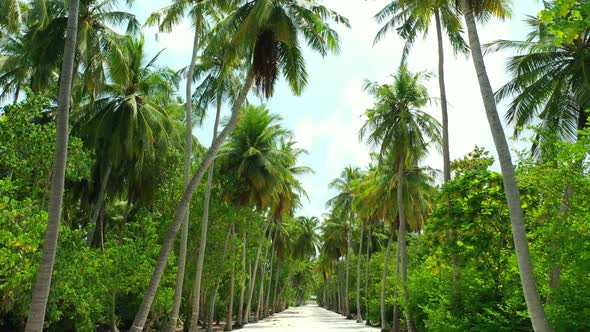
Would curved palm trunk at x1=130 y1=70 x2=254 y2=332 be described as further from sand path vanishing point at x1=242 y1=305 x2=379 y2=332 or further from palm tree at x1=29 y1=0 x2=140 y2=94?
sand path vanishing point at x1=242 y1=305 x2=379 y2=332

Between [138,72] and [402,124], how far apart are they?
11.2m

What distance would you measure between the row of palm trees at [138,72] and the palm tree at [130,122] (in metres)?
0.04

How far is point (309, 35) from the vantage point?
14.7 m

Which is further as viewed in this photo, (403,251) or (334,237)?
(334,237)

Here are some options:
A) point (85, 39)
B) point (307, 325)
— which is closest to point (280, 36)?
point (85, 39)

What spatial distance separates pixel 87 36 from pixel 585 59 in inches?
584

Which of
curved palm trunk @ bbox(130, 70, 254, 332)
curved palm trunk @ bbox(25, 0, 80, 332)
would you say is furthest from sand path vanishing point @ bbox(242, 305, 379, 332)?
curved palm trunk @ bbox(25, 0, 80, 332)

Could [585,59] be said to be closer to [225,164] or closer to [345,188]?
[225,164]

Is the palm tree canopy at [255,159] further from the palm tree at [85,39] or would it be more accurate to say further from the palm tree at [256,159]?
the palm tree at [85,39]

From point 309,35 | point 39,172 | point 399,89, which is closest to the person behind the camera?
point 39,172

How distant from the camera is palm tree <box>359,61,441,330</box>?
71.0 feet

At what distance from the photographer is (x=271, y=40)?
14.3 metres

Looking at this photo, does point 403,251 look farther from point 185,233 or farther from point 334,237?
point 334,237

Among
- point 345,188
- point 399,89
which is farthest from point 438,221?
point 345,188
